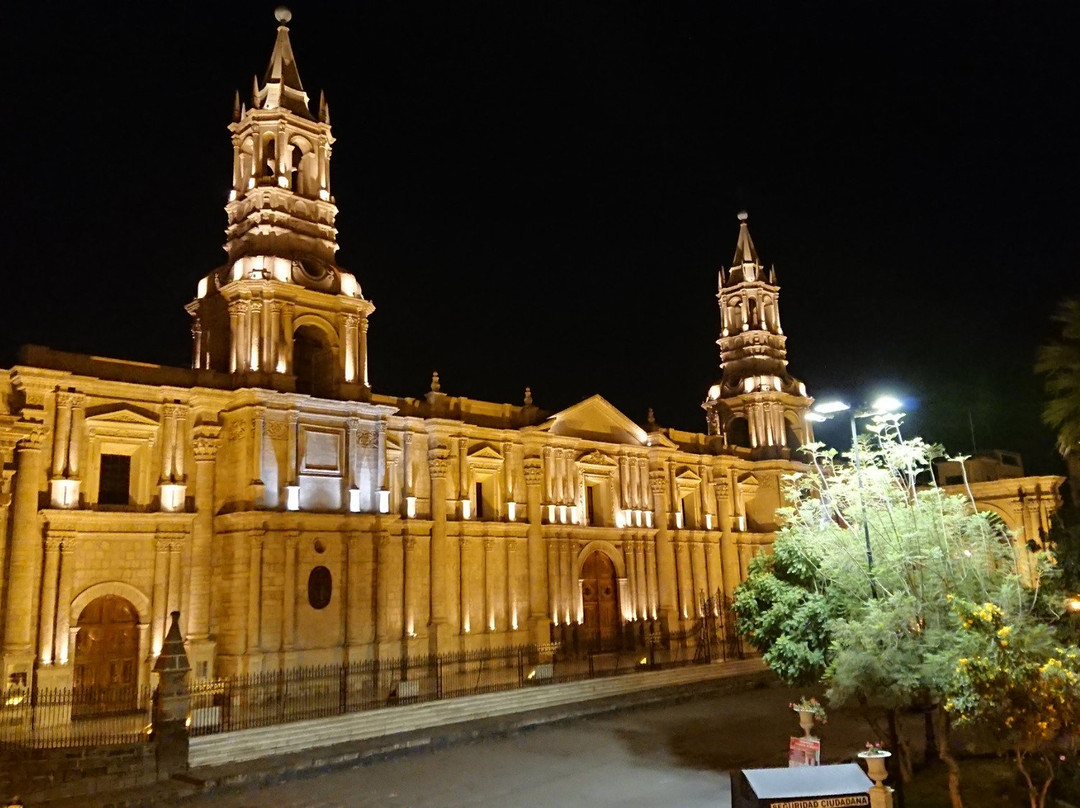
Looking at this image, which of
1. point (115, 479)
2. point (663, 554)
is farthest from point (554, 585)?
point (115, 479)

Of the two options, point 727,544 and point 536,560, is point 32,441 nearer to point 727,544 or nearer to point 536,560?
point 536,560

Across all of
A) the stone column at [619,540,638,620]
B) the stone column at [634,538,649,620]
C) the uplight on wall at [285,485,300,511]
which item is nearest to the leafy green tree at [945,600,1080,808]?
the uplight on wall at [285,485,300,511]

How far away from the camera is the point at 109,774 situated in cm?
1688

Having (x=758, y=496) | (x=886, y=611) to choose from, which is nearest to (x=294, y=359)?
(x=886, y=611)

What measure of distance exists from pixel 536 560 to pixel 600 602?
472cm

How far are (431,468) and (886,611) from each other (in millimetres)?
20638

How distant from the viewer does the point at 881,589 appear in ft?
47.7

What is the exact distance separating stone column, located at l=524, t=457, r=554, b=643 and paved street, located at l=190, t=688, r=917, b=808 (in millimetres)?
9294

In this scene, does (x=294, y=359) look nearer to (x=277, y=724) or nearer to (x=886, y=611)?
(x=277, y=724)

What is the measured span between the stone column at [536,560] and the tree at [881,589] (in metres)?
17.2

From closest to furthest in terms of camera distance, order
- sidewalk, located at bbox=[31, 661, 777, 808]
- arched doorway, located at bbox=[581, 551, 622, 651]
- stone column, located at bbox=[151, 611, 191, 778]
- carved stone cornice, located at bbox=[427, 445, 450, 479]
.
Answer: sidewalk, located at bbox=[31, 661, 777, 808] → stone column, located at bbox=[151, 611, 191, 778] → carved stone cornice, located at bbox=[427, 445, 450, 479] → arched doorway, located at bbox=[581, 551, 622, 651]

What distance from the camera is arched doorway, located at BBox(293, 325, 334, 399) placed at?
29000 millimetres

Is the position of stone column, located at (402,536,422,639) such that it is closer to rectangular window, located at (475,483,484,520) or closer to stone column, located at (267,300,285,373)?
rectangular window, located at (475,483,484,520)

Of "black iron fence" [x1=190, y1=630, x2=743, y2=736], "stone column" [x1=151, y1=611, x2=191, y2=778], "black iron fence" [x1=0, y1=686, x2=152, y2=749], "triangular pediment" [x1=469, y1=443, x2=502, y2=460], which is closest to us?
"stone column" [x1=151, y1=611, x2=191, y2=778]
